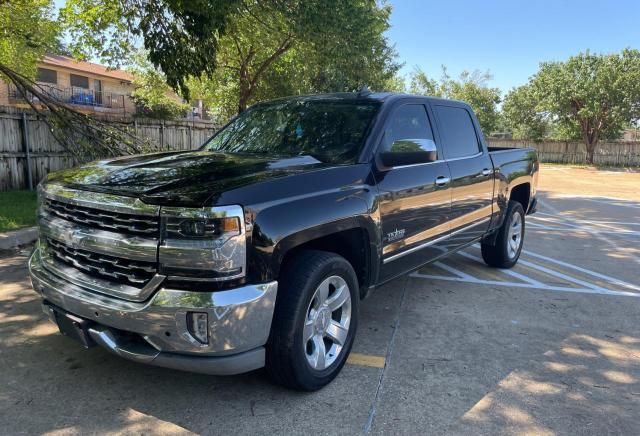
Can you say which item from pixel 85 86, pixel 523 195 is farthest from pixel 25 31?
pixel 85 86

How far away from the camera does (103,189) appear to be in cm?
297

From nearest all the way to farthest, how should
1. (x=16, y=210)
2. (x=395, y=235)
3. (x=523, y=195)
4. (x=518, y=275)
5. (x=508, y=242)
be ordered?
1. (x=395, y=235)
2. (x=518, y=275)
3. (x=508, y=242)
4. (x=523, y=195)
5. (x=16, y=210)

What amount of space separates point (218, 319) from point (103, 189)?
1.11 meters

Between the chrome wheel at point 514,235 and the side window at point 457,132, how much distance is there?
145 centimetres

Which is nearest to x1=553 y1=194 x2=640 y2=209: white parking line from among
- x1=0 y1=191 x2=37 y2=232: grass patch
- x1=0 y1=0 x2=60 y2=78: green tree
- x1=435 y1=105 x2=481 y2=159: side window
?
x1=435 y1=105 x2=481 y2=159: side window

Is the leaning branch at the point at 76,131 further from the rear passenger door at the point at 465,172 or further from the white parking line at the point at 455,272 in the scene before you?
the rear passenger door at the point at 465,172

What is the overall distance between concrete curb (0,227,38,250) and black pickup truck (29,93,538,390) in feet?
12.1

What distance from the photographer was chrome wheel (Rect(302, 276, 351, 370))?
3.22 meters

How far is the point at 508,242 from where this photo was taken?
6.41 meters

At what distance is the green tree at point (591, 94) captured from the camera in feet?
107

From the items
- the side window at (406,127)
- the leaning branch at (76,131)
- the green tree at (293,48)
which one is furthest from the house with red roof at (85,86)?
the side window at (406,127)

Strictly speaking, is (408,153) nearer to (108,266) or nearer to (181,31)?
(108,266)

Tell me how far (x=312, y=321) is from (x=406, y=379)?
33.8 inches

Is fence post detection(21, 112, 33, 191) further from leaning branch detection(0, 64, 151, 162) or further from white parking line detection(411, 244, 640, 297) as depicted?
white parking line detection(411, 244, 640, 297)
